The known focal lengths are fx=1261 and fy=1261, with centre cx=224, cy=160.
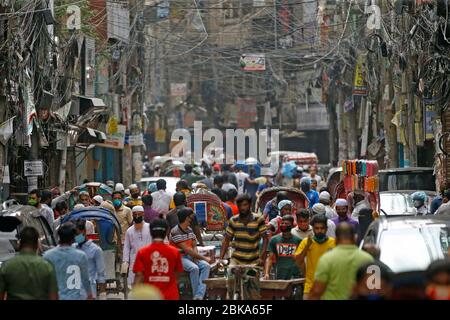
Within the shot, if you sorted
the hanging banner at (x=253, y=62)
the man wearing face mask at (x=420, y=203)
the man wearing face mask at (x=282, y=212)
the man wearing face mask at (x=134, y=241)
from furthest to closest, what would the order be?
the hanging banner at (x=253, y=62), the man wearing face mask at (x=420, y=203), the man wearing face mask at (x=282, y=212), the man wearing face mask at (x=134, y=241)

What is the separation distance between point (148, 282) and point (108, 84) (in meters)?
32.4

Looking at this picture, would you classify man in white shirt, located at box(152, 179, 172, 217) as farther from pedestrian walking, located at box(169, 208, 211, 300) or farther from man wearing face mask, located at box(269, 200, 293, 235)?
pedestrian walking, located at box(169, 208, 211, 300)

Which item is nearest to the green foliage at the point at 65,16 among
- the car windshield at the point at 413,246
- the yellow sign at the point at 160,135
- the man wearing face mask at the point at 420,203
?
the man wearing face mask at the point at 420,203

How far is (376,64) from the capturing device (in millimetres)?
43094

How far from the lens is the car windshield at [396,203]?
22102 mm

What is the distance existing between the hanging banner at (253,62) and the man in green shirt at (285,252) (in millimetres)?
33260

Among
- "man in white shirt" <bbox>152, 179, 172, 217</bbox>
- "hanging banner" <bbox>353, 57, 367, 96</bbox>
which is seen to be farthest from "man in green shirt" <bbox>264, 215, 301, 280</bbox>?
"hanging banner" <bbox>353, 57, 367, 96</bbox>

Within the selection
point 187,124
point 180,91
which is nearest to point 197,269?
point 180,91

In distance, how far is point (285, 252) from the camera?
15711mm

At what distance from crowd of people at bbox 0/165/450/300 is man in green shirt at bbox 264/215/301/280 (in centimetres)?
1

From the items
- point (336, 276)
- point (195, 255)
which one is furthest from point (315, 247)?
point (336, 276)

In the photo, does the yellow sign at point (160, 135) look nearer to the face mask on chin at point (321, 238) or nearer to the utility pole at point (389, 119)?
the utility pole at point (389, 119)

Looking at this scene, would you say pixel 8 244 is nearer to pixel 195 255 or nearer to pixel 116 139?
pixel 195 255

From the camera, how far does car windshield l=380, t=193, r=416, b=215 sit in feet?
72.5
